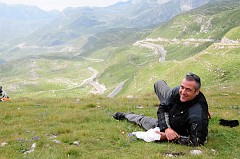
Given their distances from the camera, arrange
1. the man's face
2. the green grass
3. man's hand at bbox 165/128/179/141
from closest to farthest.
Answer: the green grass → the man's face → man's hand at bbox 165/128/179/141

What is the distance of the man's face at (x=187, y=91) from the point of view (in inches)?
417

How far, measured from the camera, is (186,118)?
1110cm

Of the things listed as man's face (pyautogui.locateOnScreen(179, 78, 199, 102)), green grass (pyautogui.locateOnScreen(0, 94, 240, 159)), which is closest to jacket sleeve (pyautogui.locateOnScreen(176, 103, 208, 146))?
green grass (pyautogui.locateOnScreen(0, 94, 240, 159))

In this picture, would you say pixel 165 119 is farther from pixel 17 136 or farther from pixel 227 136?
pixel 17 136

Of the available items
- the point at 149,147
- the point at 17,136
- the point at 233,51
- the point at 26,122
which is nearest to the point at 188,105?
the point at 149,147

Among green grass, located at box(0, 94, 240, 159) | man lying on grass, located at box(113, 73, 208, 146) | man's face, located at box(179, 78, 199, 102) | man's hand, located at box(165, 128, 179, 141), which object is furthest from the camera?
man's hand, located at box(165, 128, 179, 141)

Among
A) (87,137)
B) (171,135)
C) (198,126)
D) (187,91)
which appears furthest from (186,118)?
(87,137)

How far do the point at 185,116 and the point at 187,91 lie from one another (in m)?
1.13

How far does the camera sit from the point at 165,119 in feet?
38.4

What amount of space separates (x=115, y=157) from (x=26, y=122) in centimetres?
739

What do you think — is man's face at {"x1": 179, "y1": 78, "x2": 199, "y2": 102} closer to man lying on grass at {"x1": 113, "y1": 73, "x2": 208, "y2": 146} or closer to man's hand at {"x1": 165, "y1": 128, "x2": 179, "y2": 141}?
man lying on grass at {"x1": 113, "y1": 73, "x2": 208, "y2": 146}

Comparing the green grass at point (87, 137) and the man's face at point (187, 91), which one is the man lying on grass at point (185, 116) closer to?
the man's face at point (187, 91)

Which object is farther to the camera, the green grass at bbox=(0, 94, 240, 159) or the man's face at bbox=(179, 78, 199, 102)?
the man's face at bbox=(179, 78, 199, 102)

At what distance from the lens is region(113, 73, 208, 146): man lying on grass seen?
10.7 meters
